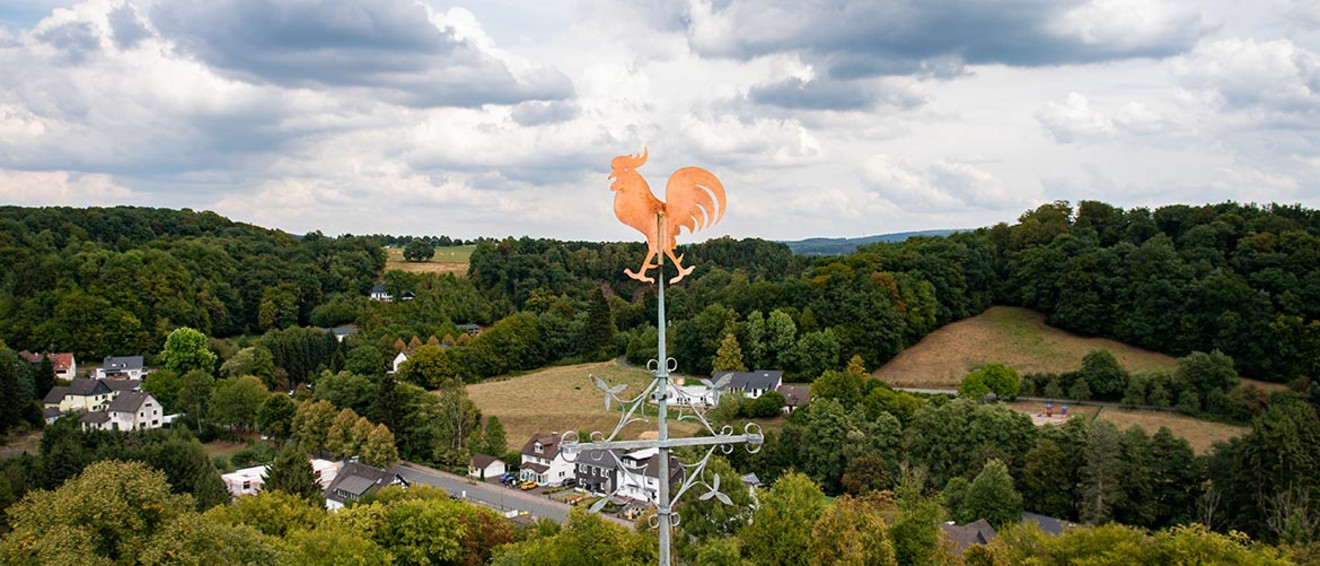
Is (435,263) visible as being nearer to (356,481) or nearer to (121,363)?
(121,363)

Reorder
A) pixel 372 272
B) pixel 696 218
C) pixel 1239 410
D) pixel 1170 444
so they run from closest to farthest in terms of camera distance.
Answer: pixel 696 218
pixel 1170 444
pixel 1239 410
pixel 372 272

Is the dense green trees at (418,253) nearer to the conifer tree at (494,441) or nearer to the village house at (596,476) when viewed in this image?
the conifer tree at (494,441)

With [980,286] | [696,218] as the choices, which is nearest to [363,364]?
[980,286]

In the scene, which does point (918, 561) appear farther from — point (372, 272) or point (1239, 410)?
point (372, 272)

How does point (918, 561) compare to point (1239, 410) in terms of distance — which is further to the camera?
point (1239, 410)

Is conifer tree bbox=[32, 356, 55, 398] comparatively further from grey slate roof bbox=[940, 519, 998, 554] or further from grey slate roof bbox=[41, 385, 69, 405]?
grey slate roof bbox=[940, 519, 998, 554]

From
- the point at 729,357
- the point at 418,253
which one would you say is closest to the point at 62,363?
the point at 729,357

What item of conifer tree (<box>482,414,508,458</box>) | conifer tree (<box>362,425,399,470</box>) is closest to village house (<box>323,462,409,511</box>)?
conifer tree (<box>362,425,399,470</box>)

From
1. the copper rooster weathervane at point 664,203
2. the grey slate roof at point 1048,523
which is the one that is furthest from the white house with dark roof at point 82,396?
the copper rooster weathervane at point 664,203
